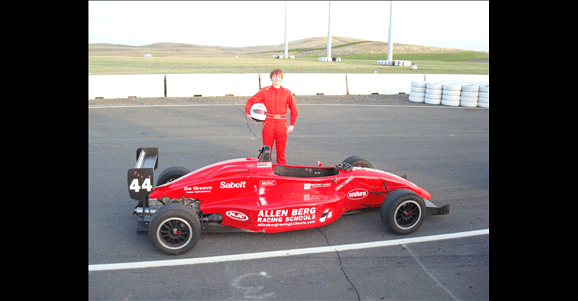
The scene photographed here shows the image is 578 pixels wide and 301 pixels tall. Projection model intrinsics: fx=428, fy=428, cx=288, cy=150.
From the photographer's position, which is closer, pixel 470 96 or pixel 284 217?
pixel 284 217

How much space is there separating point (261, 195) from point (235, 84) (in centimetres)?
1364

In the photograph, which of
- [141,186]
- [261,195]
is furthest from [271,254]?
[141,186]

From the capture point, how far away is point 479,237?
16.4ft

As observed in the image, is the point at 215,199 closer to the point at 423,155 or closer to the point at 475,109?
the point at 423,155

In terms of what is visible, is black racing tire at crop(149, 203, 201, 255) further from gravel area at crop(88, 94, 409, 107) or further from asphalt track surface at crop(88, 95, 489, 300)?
gravel area at crop(88, 94, 409, 107)

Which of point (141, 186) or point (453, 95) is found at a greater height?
point (453, 95)

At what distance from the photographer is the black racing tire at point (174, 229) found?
438 cm

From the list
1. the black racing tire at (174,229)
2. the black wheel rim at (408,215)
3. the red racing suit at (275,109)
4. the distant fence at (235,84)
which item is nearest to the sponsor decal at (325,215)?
the black wheel rim at (408,215)

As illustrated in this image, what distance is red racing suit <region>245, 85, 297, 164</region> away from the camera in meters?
6.58

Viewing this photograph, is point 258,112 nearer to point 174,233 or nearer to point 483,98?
point 174,233

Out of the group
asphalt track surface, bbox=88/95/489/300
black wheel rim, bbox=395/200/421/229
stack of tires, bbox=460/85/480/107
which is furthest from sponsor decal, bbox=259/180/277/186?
stack of tires, bbox=460/85/480/107

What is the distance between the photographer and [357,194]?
5.33 meters

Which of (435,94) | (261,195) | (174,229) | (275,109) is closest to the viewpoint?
(174,229)
